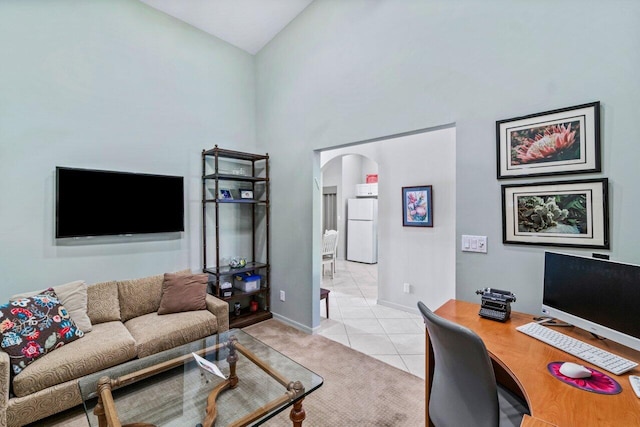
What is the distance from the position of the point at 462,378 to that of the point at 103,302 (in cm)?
301

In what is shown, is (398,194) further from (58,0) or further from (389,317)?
(58,0)

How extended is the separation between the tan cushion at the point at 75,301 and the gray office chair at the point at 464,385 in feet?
8.93

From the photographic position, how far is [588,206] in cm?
Result: 171

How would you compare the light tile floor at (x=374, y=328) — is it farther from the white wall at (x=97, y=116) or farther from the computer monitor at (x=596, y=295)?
the white wall at (x=97, y=116)

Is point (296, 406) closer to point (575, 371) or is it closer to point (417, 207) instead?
point (575, 371)

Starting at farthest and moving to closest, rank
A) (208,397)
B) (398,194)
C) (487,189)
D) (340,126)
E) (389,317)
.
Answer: (398,194) → (389,317) → (340,126) → (487,189) → (208,397)

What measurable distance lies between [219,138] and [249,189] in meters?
0.78

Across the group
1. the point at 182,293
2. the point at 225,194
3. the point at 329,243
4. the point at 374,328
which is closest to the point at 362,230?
the point at 329,243

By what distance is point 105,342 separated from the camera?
2.20 m

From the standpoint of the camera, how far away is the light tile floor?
9.30 ft

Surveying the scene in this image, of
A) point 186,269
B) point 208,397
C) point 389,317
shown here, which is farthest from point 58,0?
point 389,317

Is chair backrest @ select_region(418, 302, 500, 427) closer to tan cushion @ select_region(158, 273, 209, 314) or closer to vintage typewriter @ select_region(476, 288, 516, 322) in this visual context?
vintage typewriter @ select_region(476, 288, 516, 322)

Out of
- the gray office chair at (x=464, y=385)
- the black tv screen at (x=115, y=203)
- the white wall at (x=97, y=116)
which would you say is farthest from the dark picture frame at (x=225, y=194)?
the gray office chair at (x=464, y=385)

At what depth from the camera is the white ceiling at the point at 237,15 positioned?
10.4 feet
